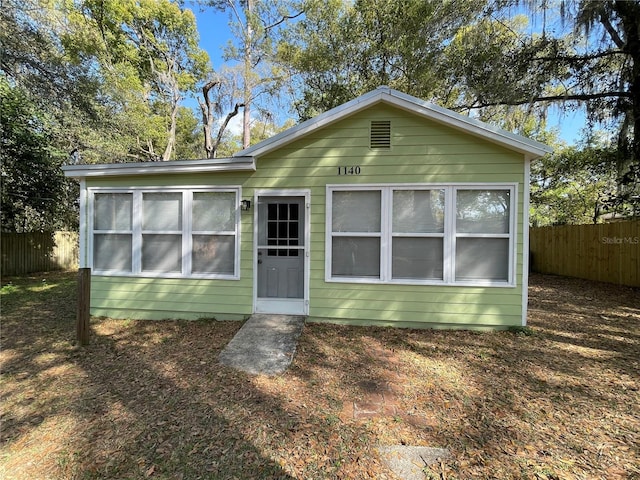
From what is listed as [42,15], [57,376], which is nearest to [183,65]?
[42,15]

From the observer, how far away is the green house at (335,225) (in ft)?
15.9

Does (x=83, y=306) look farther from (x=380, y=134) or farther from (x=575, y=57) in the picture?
(x=575, y=57)

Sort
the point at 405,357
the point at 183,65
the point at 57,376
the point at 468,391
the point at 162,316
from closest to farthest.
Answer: the point at 468,391
the point at 57,376
the point at 405,357
the point at 162,316
the point at 183,65

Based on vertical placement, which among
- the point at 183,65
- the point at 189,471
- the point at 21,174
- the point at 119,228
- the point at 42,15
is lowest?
the point at 189,471

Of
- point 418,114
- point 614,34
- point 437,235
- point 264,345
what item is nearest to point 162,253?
point 264,345

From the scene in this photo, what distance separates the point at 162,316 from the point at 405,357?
13.7 ft

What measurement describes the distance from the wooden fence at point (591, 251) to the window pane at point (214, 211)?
387 inches

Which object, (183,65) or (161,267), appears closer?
(161,267)

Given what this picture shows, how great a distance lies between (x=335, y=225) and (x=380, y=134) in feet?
5.36

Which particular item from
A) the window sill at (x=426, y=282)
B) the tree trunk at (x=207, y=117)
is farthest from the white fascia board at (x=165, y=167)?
the tree trunk at (x=207, y=117)

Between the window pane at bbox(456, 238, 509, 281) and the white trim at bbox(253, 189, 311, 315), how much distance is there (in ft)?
7.87

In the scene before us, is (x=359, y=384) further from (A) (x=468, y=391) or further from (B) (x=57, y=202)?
(B) (x=57, y=202)

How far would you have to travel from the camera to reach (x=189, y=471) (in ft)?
7.08

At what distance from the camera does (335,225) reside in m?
5.17
